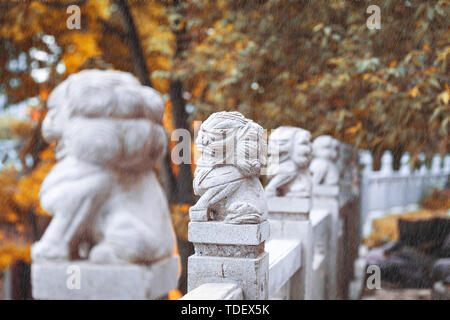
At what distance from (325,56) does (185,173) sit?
4.15m

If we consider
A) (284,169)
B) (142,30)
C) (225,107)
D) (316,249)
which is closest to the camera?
(284,169)

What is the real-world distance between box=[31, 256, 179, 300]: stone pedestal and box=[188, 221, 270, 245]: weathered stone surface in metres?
1.44

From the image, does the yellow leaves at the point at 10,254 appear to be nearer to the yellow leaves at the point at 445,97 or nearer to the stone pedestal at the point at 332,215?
the stone pedestal at the point at 332,215

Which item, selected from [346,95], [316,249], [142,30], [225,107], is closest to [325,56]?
[346,95]

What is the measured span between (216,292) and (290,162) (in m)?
2.95

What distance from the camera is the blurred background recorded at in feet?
24.2

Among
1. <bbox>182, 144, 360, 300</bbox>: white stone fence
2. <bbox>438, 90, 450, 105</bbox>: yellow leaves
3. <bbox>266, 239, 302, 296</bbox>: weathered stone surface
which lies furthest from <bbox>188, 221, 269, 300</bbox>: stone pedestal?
<bbox>438, 90, 450, 105</bbox>: yellow leaves

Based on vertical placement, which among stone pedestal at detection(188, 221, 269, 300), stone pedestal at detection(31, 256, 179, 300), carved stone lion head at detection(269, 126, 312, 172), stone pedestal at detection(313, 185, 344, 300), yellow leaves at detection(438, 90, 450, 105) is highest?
yellow leaves at detection(438, 90, 450, 105)

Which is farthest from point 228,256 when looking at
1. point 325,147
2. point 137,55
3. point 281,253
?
point 137,55

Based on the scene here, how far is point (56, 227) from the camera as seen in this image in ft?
7.04

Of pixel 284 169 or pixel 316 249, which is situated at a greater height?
pixel 284 169

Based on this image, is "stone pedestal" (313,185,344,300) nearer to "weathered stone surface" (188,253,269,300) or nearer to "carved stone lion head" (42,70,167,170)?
"weathered stone surface" (188,253,269,300)

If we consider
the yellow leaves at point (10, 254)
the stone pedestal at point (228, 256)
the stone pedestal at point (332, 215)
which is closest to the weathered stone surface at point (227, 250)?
the stone pedestal at point (228, 256)

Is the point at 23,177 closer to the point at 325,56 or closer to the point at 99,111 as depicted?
the point at 325,56
